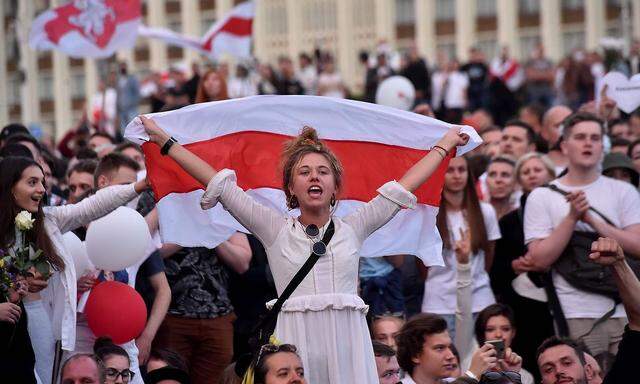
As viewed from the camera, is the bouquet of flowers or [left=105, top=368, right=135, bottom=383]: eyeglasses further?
[left=105, top=368, right=135, bottom=383]: eyeglasses

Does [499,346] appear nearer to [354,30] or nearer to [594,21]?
[594,21]

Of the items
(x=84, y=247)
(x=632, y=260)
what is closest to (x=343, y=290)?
(x=84, y=247)

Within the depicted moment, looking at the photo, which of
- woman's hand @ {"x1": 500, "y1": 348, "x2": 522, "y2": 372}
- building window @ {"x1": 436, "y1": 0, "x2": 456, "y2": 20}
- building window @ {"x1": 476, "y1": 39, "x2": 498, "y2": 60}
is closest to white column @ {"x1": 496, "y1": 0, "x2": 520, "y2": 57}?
building window @ {"x1": 476, "y1": 39, "x2": 498, "y2": 60}

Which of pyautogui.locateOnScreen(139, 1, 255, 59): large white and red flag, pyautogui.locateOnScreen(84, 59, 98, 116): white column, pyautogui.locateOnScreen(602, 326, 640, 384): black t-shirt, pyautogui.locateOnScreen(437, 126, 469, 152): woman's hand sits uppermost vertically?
pyautogui.locateOnScreen(84, 59, 98, 116): white column

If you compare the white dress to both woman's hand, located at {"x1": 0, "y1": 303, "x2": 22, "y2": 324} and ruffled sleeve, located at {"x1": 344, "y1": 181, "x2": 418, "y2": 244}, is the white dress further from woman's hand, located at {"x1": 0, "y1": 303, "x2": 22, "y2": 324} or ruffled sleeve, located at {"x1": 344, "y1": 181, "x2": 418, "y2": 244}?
woman's hand, located at {"x1": 0, "y1": 303, "x2": 22, "y2": 324}

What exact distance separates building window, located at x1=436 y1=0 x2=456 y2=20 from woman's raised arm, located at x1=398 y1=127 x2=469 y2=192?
2402 inches

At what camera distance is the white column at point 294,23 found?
233ft

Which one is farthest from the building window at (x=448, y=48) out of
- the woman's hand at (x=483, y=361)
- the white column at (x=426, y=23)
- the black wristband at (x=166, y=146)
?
the black wristband at (x=166, y=146)

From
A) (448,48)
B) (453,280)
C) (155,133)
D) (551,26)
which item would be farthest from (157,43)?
(155,133)

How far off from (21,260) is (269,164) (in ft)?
5.07

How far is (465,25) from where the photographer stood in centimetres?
6994

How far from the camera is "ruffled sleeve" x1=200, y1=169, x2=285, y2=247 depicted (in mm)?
9414

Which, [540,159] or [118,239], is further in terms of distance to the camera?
[540,159]

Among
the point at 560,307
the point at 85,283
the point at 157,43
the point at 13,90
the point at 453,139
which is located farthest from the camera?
the point at 13,90
